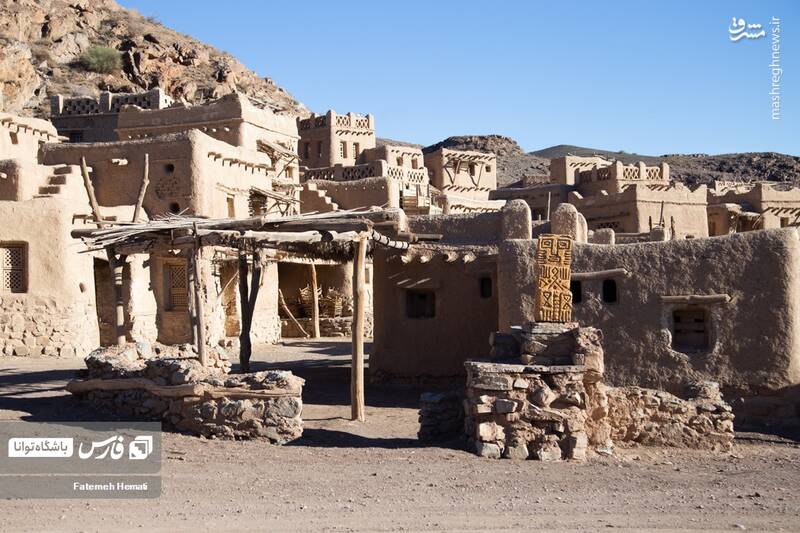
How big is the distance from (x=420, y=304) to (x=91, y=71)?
120ft

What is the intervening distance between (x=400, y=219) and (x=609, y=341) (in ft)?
Result: 14.2

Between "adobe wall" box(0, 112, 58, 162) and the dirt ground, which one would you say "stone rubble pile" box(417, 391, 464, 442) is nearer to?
the dirt ground

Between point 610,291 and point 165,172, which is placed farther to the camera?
point 165,172

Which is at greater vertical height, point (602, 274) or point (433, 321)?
point (602, 274)

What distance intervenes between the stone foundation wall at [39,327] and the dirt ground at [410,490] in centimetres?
610

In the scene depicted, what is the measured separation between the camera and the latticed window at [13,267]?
17703 mm

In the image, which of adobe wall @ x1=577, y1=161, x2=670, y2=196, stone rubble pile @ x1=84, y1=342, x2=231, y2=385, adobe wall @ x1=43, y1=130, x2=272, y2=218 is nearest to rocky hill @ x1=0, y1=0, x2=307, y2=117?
adobe wall @ x1=43, y1=130, x2=272, y2=218

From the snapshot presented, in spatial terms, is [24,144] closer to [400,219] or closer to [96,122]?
[96,122]

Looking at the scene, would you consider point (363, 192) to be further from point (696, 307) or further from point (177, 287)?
point (696, 307)

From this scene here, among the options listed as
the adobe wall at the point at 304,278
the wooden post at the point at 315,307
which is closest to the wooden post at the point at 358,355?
the wooden post at the point at 315,307

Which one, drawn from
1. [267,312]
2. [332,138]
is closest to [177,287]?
[267,312]

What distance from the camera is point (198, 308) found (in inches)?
500
